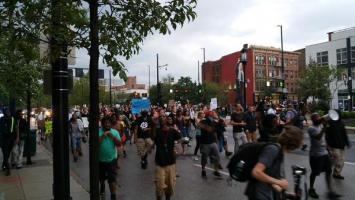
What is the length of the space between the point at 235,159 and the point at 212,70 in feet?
395

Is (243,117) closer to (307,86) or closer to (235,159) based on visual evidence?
(235,159)

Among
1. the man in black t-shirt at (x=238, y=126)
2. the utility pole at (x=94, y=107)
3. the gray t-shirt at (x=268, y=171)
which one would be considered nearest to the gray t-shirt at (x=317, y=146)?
the utility pole at (x=94, y=107)

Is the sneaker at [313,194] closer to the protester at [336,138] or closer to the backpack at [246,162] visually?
the protester at [336,138]

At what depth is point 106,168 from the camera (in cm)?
912

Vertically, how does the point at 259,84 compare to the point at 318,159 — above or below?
above

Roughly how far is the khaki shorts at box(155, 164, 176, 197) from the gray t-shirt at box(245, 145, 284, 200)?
145 inches

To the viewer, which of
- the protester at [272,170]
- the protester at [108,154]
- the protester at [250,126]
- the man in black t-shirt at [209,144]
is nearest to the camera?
the protester at [272,170]

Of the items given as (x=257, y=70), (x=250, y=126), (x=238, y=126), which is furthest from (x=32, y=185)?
(x=257, y=70)

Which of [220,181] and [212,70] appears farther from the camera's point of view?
[212,70]

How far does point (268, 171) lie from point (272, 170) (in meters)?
0.04

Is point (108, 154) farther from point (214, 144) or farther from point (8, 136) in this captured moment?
point (8, 136)

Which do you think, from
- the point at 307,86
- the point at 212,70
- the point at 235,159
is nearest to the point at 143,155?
the point at 235,159

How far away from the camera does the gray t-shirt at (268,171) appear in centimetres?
440

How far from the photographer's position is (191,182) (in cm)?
1126
